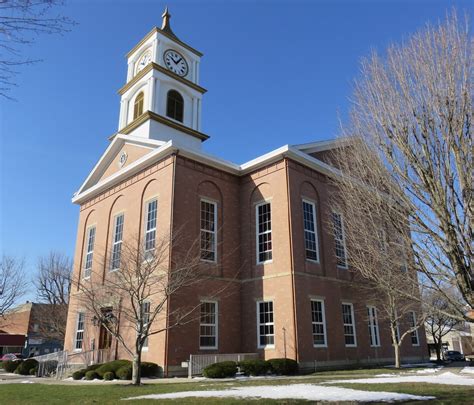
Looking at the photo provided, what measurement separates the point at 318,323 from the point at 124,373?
9386 millimetres

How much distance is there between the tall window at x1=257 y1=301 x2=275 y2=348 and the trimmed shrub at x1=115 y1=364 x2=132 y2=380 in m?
6.39

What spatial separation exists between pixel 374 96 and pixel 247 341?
14157mm

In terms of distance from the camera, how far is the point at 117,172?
25.5m

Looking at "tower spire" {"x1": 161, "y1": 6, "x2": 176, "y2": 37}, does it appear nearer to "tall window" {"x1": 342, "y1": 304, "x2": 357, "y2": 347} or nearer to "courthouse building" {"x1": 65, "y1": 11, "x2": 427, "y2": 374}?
"courthouse building" {"x1": 65, "y1": 11, "x2": 427, "y2": 374}

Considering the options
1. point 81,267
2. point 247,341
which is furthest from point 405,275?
point 81,267

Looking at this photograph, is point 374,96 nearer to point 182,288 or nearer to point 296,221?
point 296,221

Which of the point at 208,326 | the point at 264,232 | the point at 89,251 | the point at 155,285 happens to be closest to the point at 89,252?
the point at 89,251

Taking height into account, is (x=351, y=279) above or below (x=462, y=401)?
above

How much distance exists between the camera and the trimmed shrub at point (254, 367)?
17.5 m

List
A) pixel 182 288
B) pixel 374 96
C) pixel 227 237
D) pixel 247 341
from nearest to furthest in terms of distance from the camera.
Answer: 1. pixel 374 96
2. pixel 182 288
3. pixel 247 341
4. pixel 227 237

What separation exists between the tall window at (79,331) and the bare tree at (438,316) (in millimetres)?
19080

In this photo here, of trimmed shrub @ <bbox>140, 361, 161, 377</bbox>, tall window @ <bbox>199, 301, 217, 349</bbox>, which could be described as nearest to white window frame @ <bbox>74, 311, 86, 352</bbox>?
trimmed shrub @ <bbox>140, 361, 161, 377</bbox>

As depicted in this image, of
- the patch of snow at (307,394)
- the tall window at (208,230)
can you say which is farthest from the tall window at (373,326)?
the patch of snow at (307,394)

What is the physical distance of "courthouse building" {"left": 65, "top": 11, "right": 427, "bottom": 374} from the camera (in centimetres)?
2020
